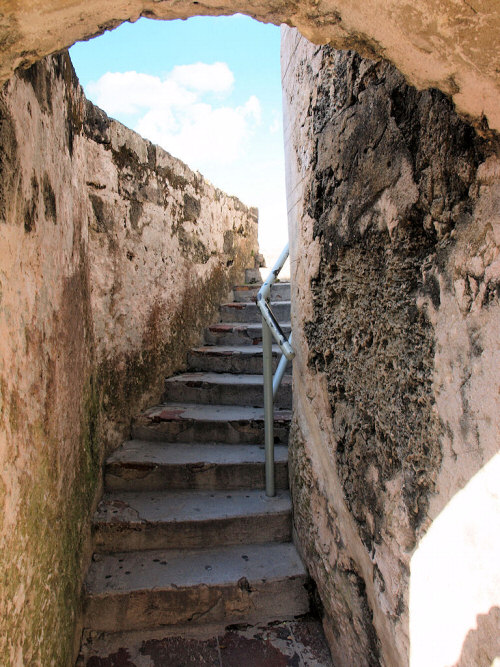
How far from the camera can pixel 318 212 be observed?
1.39m

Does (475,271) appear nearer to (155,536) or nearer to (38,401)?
(38,401)

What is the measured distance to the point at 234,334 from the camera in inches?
122

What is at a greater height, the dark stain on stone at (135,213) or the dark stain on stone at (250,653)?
the dark stain on stone at (135,213)

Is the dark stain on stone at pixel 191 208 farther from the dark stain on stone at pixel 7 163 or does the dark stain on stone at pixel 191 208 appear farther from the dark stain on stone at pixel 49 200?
the dark stain on stone at pixel 7 163

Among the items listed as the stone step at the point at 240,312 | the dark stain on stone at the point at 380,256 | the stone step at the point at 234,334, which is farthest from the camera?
the stone step at the point at 240,312

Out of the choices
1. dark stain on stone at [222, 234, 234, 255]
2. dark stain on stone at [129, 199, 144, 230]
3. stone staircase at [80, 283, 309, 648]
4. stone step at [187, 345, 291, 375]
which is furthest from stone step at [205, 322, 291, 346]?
dark stain on stone at [129, 199, 144, 230]

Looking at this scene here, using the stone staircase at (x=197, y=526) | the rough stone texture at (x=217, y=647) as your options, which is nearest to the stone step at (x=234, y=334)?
the stone staircase at (x=197, y=526)

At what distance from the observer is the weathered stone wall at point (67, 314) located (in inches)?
39.0

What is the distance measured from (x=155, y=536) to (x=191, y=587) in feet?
0.90

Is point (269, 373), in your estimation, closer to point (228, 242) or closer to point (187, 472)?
point (187, 472)

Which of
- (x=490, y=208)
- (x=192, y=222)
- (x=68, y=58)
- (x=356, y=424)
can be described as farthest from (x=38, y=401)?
(x=192, y=222)

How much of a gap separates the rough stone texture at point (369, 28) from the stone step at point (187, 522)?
1655 mm

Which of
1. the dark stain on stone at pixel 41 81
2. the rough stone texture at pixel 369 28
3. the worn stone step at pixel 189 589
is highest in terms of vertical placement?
the dark stain on stone at pixel 41 81

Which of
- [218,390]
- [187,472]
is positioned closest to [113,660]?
[187,472]
